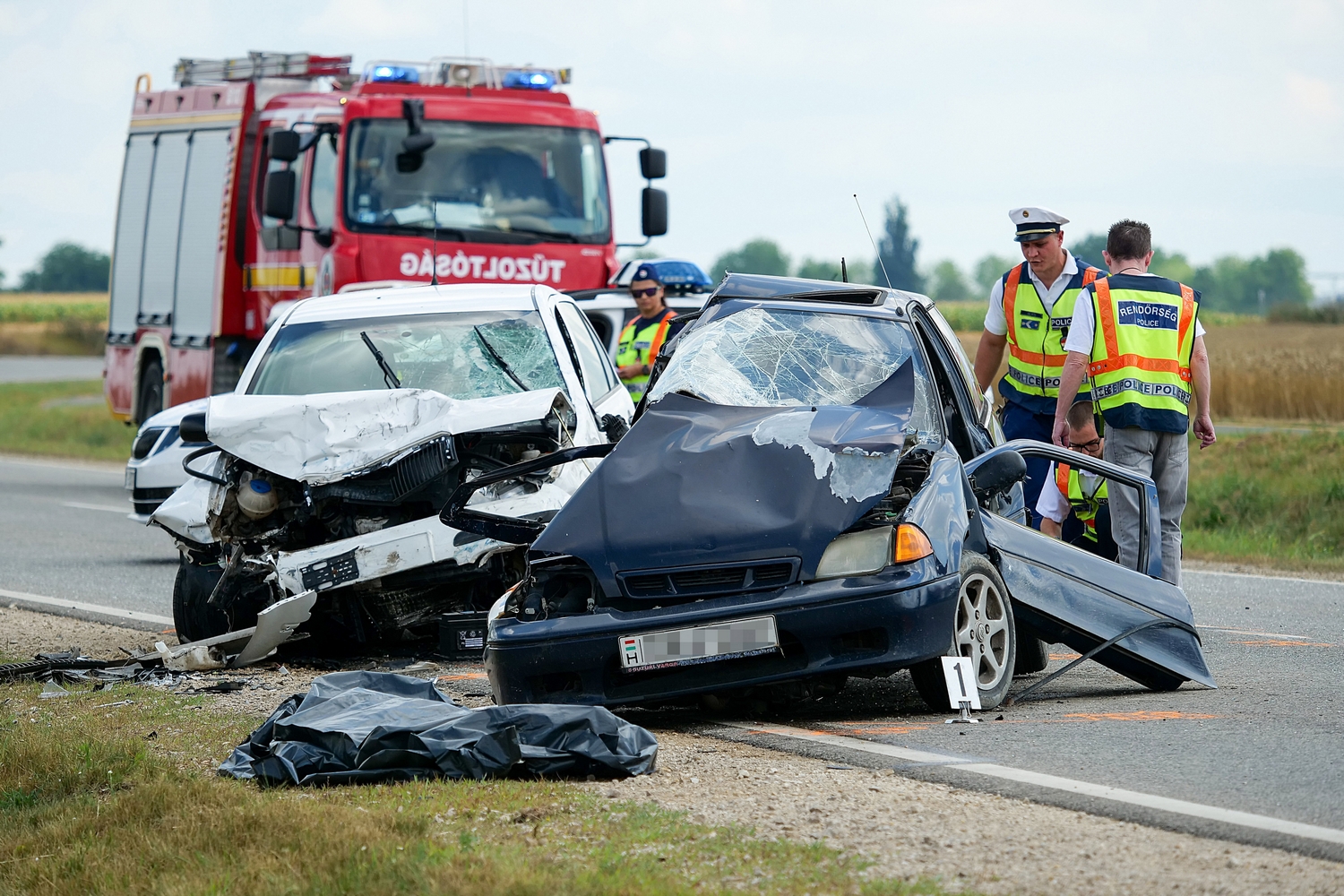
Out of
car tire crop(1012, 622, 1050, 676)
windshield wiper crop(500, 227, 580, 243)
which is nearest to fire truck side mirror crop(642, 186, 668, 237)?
windshield wiper crop(500, 227, 580, 243)

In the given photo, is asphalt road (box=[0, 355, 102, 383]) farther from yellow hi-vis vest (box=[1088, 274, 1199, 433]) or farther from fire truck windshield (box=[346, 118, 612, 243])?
yellow hi-vis vest (box=[1088, 274, 1199, 433])

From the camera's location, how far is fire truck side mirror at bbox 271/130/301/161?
15477mm

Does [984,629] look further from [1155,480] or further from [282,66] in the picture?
[282,66]

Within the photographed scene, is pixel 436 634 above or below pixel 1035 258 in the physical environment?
below

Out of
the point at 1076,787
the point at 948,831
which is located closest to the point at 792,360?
the point at 1076,787

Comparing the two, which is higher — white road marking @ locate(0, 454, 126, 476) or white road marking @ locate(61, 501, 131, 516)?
white road marking @ locate(61, 501, 131, 516)

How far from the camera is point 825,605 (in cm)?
589

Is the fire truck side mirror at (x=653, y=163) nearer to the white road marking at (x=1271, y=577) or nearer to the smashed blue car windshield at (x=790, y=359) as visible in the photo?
the white road marking at (x=1271, y=577)

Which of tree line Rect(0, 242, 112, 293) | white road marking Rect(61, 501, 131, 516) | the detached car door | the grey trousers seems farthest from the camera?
tree line Rect(0, 242, 112, 293)

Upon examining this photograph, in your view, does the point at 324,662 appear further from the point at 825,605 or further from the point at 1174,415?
the point at 1174,415

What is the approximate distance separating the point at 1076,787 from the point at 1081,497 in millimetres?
3973

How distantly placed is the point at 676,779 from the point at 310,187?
37.7ft

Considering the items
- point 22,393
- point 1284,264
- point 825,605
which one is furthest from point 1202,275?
point 825,605

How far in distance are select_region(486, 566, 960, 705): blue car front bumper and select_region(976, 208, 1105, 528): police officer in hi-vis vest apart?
311cm
